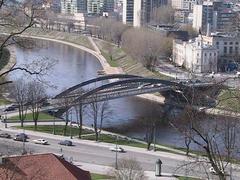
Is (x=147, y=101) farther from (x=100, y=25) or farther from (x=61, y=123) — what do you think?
(x=100, y=25)

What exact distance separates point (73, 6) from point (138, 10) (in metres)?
25.7

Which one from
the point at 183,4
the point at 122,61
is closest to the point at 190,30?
the point at 122,61

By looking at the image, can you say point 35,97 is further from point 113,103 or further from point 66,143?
point 66,143

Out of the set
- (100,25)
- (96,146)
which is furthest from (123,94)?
(100,25)

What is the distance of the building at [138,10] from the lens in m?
75.1

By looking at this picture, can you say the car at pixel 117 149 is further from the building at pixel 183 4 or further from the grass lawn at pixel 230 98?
the building at pixel 183 4

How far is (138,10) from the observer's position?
7600 cm

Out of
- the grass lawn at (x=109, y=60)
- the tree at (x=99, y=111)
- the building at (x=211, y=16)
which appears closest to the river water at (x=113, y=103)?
the tree at (x=99, y=111)

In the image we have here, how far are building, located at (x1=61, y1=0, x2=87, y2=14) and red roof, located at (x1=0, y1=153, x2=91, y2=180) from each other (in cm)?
8715

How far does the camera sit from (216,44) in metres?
48.8

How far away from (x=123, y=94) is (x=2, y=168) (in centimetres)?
2329

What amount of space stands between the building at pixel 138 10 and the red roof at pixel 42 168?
62224 millimetres

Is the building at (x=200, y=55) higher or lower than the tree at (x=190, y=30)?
lower

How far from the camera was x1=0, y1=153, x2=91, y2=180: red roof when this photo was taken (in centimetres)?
995
